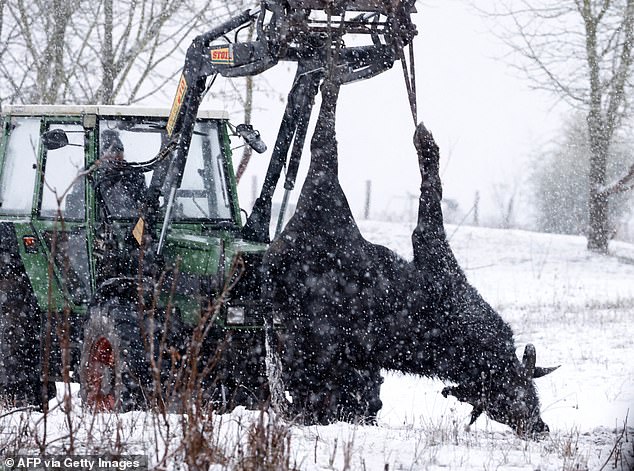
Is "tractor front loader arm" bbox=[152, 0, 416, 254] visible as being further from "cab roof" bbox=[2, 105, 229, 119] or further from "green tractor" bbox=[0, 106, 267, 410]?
"cab roof" bbox=[2, 105, 229, 119]

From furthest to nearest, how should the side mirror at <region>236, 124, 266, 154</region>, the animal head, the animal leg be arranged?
1. the side mirror at <region>236, 124, 266, 154</region>
2. the animal leg
3. the animal head

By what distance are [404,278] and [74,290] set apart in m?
2.96

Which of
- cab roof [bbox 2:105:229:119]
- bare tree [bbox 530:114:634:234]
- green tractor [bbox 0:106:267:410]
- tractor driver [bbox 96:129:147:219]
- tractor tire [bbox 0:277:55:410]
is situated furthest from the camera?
bare tree [bbox 530:114:634:234]

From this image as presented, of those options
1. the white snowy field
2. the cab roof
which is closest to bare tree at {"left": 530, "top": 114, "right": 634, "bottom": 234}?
the white snowy field

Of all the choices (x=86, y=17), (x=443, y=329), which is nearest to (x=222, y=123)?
(x=443, y=329)

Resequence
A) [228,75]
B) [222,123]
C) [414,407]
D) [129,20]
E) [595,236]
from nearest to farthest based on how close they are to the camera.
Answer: [228,75]
[222,123]
[414,407]
[129,20]
[595,236]

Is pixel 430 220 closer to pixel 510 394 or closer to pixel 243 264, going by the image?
pixel 510 394

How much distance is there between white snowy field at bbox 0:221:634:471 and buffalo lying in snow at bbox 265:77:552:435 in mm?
267

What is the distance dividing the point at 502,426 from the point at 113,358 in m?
2.78

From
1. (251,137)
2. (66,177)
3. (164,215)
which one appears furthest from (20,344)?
(251,137)

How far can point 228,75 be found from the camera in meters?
6.42

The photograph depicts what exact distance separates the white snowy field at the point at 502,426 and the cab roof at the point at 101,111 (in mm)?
2326

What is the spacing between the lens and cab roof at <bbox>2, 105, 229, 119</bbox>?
723 centimetres

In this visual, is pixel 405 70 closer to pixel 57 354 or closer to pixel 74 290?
pixel 74 290
